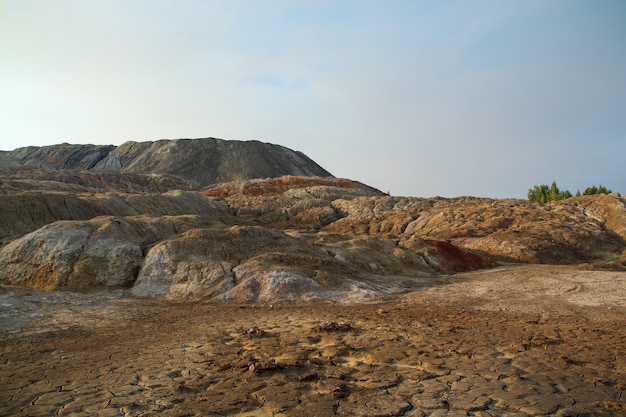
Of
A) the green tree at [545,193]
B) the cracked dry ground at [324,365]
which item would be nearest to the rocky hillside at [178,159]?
the green tree at [545,193]

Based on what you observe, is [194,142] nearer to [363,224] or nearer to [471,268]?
[363,224]

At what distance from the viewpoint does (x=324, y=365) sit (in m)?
6.62

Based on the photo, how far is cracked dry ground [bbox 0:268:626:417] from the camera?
5.20 metres

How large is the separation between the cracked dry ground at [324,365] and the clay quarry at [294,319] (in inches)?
1.3

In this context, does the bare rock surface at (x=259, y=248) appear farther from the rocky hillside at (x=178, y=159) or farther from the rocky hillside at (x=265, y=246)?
the rocky hillside at (x=178, y=159)

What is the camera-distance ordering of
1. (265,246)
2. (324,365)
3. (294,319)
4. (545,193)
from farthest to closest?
1. (545,193)
2. (265,246)
3. (294,319)
4. (324,365)

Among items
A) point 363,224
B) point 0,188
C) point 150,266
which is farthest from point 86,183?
point 150,266

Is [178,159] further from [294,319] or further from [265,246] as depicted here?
[294,319]

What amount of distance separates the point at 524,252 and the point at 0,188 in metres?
28.5

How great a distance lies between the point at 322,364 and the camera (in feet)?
21.9

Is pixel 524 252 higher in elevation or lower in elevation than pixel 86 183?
lower

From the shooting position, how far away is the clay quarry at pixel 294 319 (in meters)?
5.46

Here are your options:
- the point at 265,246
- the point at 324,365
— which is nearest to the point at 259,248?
the point at 265,246

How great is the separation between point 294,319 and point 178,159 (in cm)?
7064
